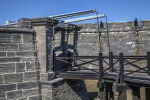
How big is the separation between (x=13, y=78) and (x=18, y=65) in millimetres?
460

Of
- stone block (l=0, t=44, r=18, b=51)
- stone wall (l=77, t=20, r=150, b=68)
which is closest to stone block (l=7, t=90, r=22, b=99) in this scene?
stone block (l=0, t=44, r=18, b=51)

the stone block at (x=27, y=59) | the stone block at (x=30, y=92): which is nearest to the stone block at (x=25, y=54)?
the stone block at (x=27, y=59)

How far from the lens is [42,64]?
6266 millimetres

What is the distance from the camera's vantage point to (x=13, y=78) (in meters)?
5.63

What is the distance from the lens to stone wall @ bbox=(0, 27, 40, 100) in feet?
18.0

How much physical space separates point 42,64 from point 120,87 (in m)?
2.91

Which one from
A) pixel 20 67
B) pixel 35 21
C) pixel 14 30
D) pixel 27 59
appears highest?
pixel 35 21

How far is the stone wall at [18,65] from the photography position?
5.48 metres

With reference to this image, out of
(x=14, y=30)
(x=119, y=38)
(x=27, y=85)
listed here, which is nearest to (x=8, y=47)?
(x=14, y=30)

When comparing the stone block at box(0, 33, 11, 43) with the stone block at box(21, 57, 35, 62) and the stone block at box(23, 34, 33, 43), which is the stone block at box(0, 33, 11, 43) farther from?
the stone block at box(21, 57, 35, 62)

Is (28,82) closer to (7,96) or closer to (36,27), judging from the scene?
(7,96)

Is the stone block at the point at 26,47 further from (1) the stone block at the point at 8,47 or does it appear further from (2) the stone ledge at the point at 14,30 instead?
(2) the stone ledge at the point at 14,30

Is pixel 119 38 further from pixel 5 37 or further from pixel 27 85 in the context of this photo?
pixel 5 37

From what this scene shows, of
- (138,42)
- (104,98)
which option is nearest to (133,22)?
(138,42)
